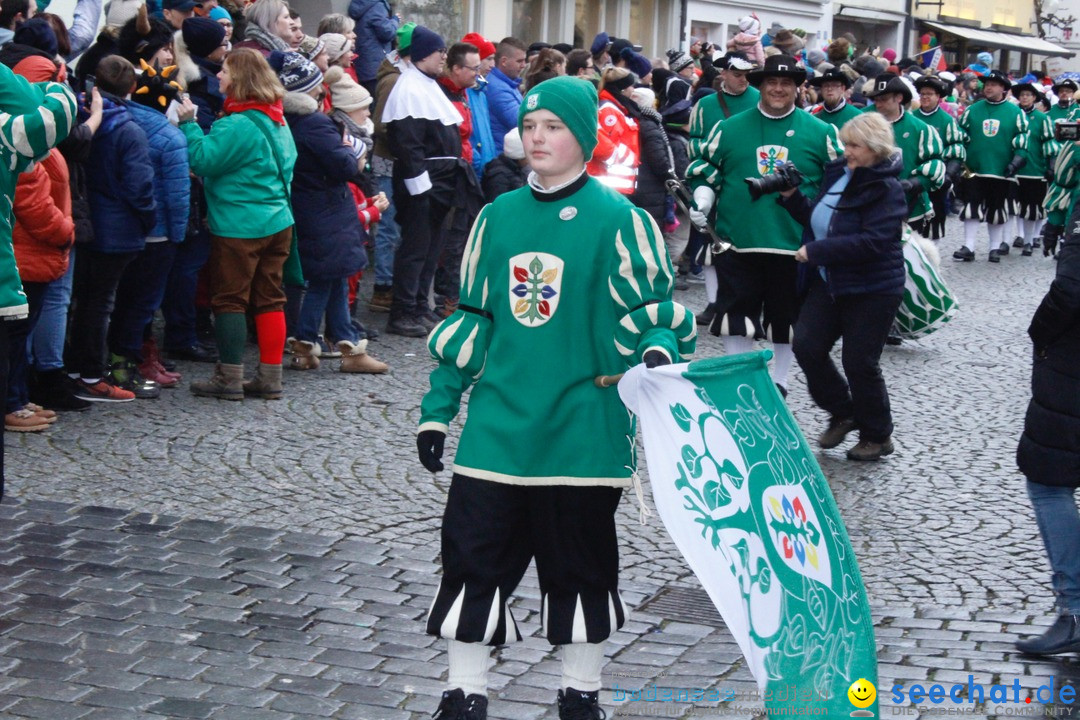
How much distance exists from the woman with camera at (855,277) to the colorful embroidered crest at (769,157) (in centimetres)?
47

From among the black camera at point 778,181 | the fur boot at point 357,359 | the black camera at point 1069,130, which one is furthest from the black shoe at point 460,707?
the fur boot at point 357,359

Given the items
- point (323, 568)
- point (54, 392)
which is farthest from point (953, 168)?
point (323, 568)

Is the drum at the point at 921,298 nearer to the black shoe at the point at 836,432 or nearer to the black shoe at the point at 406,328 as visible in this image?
the black shoe at the point at 836,432

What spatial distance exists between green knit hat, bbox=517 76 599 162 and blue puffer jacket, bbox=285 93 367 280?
513cm

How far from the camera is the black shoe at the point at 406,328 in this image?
11141 mm

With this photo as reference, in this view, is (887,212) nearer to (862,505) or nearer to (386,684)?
(862,505)

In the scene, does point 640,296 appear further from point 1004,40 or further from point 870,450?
point 1004,40

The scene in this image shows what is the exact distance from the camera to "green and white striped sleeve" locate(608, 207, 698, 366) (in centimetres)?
423

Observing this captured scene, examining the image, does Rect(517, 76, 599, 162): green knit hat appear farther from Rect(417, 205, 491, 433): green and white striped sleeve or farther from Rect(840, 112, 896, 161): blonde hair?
Rect(840, 112, 896, 161): blonde hair

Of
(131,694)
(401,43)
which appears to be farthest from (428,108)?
(131,694)

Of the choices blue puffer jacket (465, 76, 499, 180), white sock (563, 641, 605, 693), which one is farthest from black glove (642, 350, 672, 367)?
blue puffer jacket (465, 76, 499, 180)

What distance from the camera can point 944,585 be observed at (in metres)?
5.93

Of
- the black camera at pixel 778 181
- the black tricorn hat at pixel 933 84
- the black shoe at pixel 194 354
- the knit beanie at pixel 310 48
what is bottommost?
the black shoe at pixel 194 354

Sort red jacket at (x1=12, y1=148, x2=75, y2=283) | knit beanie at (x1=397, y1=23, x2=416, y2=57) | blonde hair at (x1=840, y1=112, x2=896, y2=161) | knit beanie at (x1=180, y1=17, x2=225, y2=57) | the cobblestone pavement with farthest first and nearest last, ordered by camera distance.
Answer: knit beanie at (x1=397, y1=23, x2=416, y2=57) → knit beanie at (x1=180, y1=17, x2=225, y2=57) → blonde hair at (x1=840, y1=112, x2=896, y2=161) → red jacket at (x1=12, y1=148, x2=75, y2=283) → the cobblestone pavement
